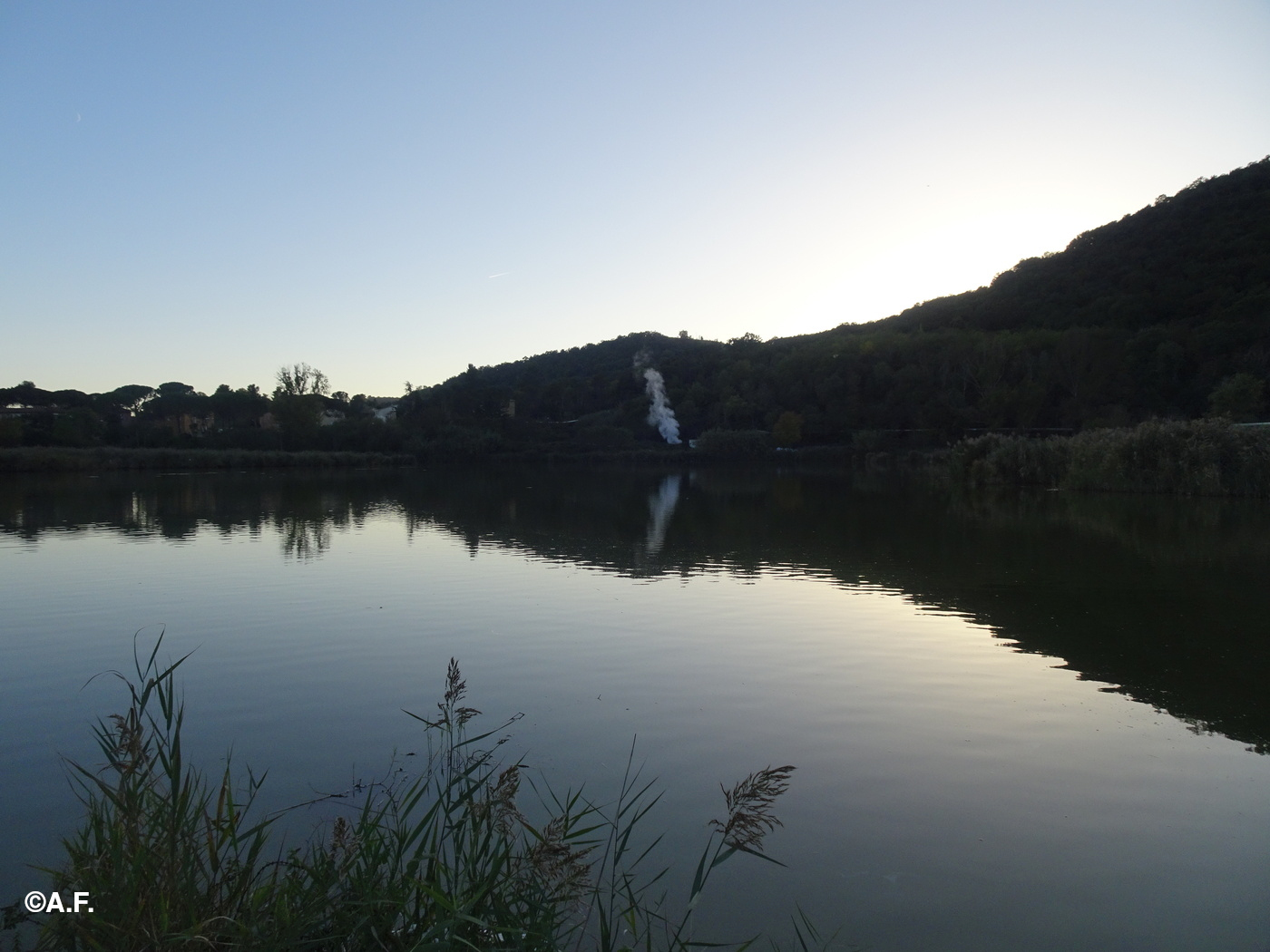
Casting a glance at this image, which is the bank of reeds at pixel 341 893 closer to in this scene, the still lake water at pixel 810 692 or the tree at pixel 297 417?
the still lake water at pixel 810 692

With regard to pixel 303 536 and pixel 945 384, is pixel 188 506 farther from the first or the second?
pixel 945 384

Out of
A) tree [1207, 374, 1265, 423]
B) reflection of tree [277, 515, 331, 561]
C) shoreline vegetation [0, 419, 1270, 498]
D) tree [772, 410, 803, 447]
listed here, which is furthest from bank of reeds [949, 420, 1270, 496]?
tree [772, 410, 803, 447]

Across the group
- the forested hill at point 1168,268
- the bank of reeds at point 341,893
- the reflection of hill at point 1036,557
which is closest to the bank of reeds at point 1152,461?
the reflection of hill at point 1036,557

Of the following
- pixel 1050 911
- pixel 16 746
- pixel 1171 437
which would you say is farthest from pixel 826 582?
pixel 1171 437

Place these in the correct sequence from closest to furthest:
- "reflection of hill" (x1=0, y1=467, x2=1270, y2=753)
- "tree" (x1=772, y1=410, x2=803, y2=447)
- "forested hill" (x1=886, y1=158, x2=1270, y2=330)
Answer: "reflection of hill" (x1=0, y1=467, x2=1270, y2=753)
"forested hill" (x1=886, y1=158, x2=1270, y2=330)
"tree" (x1=772, y1=410, x2=803, y2=447)

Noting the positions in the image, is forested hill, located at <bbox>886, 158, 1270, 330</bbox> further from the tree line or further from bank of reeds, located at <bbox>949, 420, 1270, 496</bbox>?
bank of reeds, located at <bbox>949, 420, 1270, 496</bbox>

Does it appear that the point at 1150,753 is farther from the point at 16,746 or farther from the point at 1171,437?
the point at 1171,437

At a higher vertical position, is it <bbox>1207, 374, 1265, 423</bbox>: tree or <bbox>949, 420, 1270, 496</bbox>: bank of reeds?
<bbox>1207, 374, 1265, 423</bbox>: tree

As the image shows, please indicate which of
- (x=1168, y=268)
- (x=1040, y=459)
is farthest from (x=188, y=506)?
(x=1168, y=268)

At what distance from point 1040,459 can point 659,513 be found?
1732cm

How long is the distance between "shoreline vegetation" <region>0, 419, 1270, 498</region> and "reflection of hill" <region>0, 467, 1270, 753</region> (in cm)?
176

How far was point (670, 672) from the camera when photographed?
777cm

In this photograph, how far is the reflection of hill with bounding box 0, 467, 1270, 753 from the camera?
8.41m

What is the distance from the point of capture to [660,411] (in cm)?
9150
